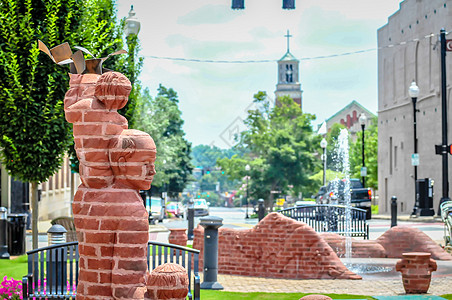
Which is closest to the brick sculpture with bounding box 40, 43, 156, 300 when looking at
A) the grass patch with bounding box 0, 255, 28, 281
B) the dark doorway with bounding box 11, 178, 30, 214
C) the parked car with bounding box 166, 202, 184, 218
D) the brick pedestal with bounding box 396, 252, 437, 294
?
the brick pedestal with bounding box 396, 252, 437, 294

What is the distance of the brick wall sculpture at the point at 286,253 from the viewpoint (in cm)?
1266

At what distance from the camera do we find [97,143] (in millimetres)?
4762

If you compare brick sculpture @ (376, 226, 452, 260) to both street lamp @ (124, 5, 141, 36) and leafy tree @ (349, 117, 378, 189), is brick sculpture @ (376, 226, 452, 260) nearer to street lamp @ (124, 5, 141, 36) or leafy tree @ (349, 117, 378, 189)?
street lamp @ (124, 5, 141, 36)

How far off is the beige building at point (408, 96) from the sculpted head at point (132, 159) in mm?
32821

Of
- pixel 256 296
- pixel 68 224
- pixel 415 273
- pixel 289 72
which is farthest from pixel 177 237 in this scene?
pixel 289 72

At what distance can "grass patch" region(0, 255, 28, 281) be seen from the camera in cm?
1255

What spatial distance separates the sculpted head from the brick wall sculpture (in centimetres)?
→ 822

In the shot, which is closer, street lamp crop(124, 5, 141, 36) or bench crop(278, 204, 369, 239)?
street lamp crop(124, 5, 141, 36)

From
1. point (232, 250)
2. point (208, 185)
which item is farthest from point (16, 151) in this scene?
point (208, 185)

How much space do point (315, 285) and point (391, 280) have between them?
1.68 m

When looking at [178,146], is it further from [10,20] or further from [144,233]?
[144,233]

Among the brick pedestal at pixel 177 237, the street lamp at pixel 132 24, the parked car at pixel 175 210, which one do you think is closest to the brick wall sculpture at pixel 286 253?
the brick pedestal at pixel 177 237

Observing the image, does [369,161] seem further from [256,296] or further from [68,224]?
[256,296]

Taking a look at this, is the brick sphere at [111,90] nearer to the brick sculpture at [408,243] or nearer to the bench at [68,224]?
the bench at [68,224]
